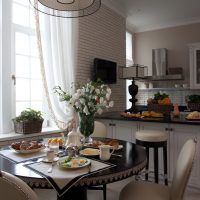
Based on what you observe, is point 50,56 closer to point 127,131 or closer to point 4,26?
point 4,26

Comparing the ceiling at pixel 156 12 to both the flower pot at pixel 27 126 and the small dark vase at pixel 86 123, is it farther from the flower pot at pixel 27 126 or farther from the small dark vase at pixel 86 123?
the small dark vase at pixel 86 123

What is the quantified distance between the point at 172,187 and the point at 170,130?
143cm

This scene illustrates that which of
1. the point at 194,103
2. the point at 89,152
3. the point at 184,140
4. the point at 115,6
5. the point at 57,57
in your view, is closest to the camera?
the point at 89,152

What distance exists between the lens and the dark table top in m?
1.32

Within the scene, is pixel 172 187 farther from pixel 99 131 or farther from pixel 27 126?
pixel 27 126

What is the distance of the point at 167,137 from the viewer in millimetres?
3072

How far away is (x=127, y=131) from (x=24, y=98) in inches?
59.0

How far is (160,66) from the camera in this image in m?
6.01

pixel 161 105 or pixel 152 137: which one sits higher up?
pixel 161 105

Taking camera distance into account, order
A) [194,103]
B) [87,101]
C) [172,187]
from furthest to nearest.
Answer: [194,103]
[87,101]
[172,187]

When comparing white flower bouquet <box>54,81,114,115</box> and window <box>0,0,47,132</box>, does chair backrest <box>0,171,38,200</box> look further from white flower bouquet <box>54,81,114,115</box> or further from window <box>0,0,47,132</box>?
window <box>0,0,47,132</box>

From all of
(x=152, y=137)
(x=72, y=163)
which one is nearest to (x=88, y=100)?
(x=72, y=163)

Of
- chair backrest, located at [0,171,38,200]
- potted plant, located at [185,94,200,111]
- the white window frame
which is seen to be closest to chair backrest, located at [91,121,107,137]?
the white window frame


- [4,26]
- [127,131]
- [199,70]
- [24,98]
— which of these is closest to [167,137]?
[127,131]
